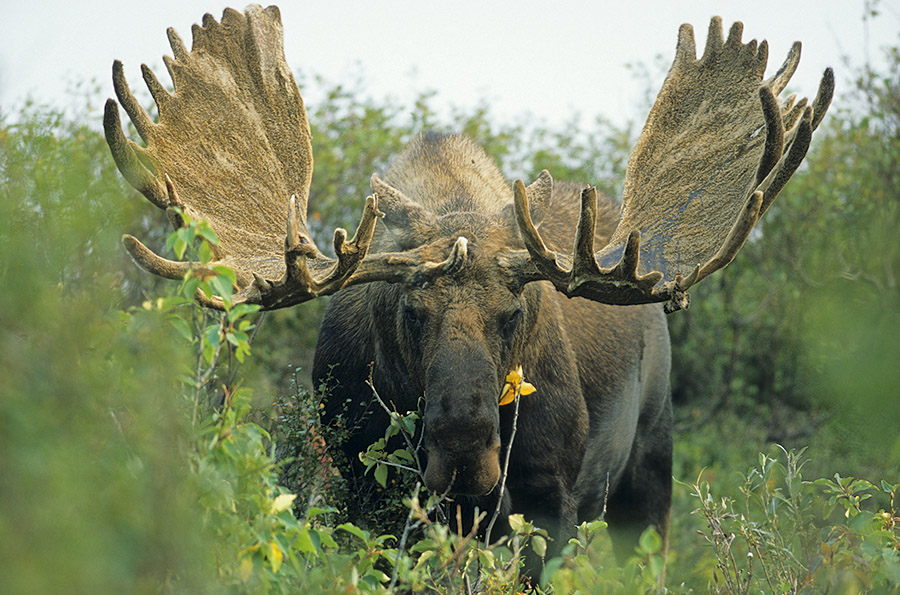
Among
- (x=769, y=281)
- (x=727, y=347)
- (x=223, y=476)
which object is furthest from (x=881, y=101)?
(x=223, y=476)

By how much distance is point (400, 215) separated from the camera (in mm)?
4688

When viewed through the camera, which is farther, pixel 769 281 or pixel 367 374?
pixel 769 281

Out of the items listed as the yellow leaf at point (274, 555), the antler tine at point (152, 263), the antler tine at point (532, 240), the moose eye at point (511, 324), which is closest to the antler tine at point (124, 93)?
the antler tine at point (152, 263)

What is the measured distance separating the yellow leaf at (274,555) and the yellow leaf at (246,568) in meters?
0.05

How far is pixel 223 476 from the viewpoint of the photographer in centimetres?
267

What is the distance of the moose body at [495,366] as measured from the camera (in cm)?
389

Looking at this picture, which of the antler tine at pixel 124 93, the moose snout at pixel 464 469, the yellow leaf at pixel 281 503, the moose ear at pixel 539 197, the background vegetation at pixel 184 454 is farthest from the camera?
the moose ear at pixel 539 197

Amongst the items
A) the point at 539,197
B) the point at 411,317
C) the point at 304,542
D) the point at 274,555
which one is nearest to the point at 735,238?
the point at 539,197

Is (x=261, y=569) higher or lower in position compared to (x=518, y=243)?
lower

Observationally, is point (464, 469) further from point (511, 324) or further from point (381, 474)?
point (511, 324)

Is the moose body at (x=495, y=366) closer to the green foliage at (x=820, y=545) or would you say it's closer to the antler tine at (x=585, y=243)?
the antler tine at (x=585, y=243)

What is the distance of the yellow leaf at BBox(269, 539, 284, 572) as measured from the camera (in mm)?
2496

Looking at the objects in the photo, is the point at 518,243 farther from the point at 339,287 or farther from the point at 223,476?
the point at 223,476

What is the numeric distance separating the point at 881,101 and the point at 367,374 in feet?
23.8
